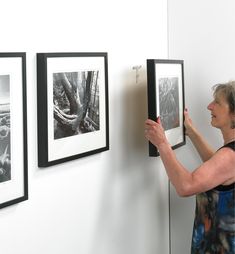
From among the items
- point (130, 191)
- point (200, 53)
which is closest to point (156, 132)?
A: point (130, 191)

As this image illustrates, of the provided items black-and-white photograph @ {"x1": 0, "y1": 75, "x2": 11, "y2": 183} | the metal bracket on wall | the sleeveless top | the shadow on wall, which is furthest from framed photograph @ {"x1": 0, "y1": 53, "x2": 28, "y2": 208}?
the sleeveless top

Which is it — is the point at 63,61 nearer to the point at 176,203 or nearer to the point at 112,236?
the point at 112,236

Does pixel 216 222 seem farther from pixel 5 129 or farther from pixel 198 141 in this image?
pixel 5 129

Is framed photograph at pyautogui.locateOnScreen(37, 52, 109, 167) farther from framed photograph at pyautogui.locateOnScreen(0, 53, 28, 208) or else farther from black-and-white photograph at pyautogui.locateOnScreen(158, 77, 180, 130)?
black-and-white photograph at pyautogui.locateOnScreen(158, 77, 180, 130)

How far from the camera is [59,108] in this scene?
1.66 metres

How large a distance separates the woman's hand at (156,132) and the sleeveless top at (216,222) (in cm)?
26

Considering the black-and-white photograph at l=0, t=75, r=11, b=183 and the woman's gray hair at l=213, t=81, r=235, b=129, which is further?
the woman's gray hair at l=213, t=81, r=235, b=129

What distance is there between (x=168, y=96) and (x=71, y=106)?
0.66m

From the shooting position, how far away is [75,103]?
1.74 meters

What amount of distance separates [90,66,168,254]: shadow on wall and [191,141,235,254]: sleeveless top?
0.28 metres

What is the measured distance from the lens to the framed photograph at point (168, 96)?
2080mm

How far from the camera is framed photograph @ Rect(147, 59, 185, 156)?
2.08m

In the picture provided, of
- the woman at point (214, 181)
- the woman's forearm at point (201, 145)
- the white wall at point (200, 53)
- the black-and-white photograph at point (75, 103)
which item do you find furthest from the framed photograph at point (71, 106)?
the white wall at point (200, 53)

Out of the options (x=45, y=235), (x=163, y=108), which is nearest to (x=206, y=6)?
(x=163, y=108)
